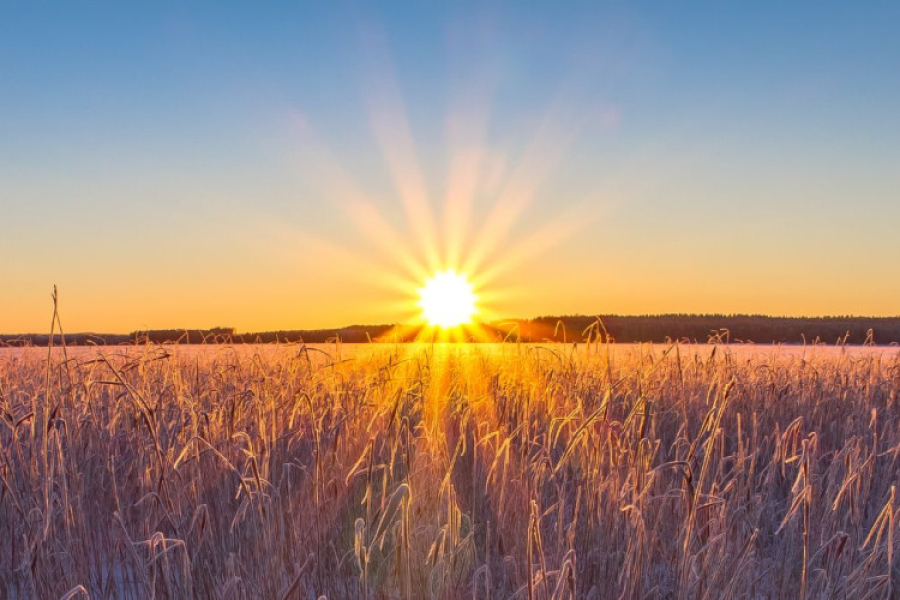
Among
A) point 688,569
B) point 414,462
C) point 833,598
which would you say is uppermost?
point 414,462

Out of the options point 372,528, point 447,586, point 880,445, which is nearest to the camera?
point 447,586

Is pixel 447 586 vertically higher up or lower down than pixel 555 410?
lower down

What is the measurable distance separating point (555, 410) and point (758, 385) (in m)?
2.76

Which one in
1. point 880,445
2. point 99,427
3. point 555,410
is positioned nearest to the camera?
point 99,427

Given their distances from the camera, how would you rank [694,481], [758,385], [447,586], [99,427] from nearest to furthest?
[447,586]
[694,481]
[99,427]
[758,385]

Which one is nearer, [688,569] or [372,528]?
[688,569]

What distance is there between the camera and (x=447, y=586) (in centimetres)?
247

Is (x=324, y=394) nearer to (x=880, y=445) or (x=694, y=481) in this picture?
(x=694, y=481)

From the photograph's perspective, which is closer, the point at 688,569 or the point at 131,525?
the point at 688,569

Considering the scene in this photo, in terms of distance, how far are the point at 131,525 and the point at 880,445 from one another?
4.65m

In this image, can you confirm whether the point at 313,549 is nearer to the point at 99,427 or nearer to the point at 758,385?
the point at 99,427

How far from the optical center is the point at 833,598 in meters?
2.69

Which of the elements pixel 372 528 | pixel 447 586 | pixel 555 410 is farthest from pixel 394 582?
pixel 555 410

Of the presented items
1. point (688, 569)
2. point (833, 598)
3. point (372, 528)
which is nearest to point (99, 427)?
point (372, 528)
